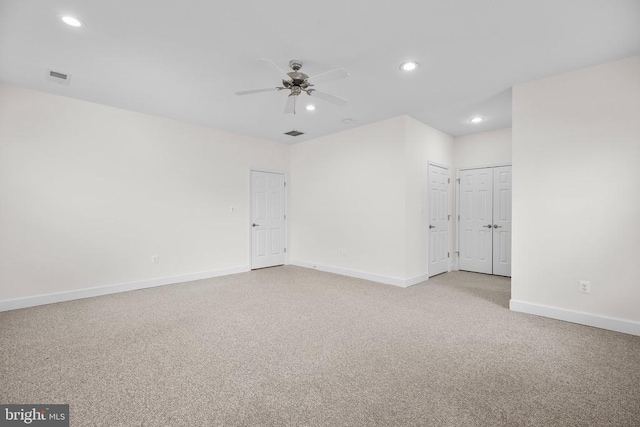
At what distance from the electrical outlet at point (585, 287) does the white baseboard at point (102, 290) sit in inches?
204

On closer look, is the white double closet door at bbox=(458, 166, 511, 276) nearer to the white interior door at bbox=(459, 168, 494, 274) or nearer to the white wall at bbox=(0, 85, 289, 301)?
the white interior door at bbox=(459, 168, 494, 274)

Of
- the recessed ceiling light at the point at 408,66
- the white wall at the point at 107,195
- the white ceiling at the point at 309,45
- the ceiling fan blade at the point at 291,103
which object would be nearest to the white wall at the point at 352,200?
the white ceiling at the point at 309,45

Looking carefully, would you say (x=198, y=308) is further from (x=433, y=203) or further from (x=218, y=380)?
(x=433, y=203)

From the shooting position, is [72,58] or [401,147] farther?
[401,147]

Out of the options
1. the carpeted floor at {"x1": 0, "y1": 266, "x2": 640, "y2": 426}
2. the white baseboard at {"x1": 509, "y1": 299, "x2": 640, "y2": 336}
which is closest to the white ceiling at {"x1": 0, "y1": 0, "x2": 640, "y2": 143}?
the white baseboard at {"x1": 509, "y1": 299, "x2": 640, "y2": 336}

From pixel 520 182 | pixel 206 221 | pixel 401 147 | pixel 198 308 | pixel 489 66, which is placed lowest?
pixel 198 308

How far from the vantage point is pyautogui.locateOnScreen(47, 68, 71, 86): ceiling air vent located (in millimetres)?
3261

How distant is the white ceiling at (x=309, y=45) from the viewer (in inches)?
88.6

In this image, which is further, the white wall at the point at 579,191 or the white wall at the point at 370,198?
the white wall at the point at 370,198

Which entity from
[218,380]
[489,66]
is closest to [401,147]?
[489,66]

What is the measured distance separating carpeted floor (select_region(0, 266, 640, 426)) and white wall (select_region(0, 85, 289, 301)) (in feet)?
2.25

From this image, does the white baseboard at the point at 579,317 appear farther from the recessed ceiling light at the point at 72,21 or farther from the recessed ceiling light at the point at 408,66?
the recessed ceiling light at the point at 72,21

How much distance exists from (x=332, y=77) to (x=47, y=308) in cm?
438

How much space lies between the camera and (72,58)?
2.97 metres
